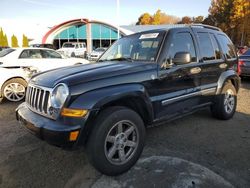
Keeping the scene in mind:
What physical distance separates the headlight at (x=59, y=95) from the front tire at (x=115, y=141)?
18.4 inches

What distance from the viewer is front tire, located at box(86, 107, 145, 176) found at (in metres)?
2.95

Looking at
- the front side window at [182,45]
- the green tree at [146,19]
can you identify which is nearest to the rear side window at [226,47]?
the front side window at [182,45]

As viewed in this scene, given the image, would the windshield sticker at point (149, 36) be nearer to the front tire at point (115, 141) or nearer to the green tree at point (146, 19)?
the front tire at point (115, 141)

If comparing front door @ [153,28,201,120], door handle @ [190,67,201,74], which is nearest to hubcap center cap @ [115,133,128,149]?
front door @ [153,28,201,120]

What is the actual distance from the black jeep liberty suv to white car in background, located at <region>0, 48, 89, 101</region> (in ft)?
12.1

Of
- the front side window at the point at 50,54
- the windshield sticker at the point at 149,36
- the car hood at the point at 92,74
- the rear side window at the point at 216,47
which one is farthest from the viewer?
the front side window at the point at 50,54

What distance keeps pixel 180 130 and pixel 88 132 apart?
2.41 metres

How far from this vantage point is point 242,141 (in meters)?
4.32

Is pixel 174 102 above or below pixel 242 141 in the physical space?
above

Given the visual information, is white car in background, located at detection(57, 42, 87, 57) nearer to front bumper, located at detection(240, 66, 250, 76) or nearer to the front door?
front bumper, located at detection(240, 66, 250, 76)

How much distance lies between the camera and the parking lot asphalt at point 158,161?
3.09 metres

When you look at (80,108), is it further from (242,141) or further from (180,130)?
(242,141)

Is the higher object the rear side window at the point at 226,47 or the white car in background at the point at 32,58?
the rear side window at the point at 226,47

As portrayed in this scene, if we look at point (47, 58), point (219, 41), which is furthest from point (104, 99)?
point (47, 58)
